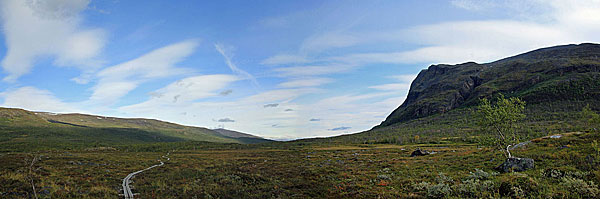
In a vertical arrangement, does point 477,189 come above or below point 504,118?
below

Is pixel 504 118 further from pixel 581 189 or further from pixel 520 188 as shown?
pixel 520 188

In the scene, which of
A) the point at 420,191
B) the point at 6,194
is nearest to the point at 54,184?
the point at 6,194

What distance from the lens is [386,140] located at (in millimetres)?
143000

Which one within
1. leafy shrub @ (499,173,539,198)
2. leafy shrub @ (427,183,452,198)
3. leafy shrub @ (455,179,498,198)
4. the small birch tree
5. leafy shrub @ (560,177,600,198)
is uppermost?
the small birch tree

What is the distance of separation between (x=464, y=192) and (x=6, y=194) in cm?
3602

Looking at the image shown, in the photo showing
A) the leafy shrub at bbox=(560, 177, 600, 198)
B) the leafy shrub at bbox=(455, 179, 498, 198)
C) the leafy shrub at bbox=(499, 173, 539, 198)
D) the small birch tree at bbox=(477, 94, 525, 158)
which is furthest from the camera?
the small birch tree at bbox=(477, 94, 525, 158)

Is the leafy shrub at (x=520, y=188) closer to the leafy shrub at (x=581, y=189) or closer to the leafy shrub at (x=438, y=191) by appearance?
the leafy shrub at (x=581, y=189)

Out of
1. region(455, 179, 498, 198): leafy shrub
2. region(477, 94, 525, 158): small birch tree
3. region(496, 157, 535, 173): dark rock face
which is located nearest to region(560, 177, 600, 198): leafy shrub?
region(455, 179, 498, 198): leafy shrub

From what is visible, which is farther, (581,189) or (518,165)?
(518,165)

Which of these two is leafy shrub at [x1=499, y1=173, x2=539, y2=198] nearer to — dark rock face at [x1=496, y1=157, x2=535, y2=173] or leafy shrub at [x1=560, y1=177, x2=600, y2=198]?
leafy shrub at [x1=560, y1=177, x2=600, y2=198]

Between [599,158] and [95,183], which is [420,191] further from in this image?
[95,183]

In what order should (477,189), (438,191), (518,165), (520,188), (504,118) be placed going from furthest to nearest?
(504,118)
(518,165)
(438,191)
(477,189)
(520,188)

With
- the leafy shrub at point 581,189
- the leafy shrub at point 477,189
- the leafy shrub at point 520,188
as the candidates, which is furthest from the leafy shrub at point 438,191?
the leafy shrub at point 581,189

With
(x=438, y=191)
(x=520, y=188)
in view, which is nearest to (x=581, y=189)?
(x=520, y=188)
